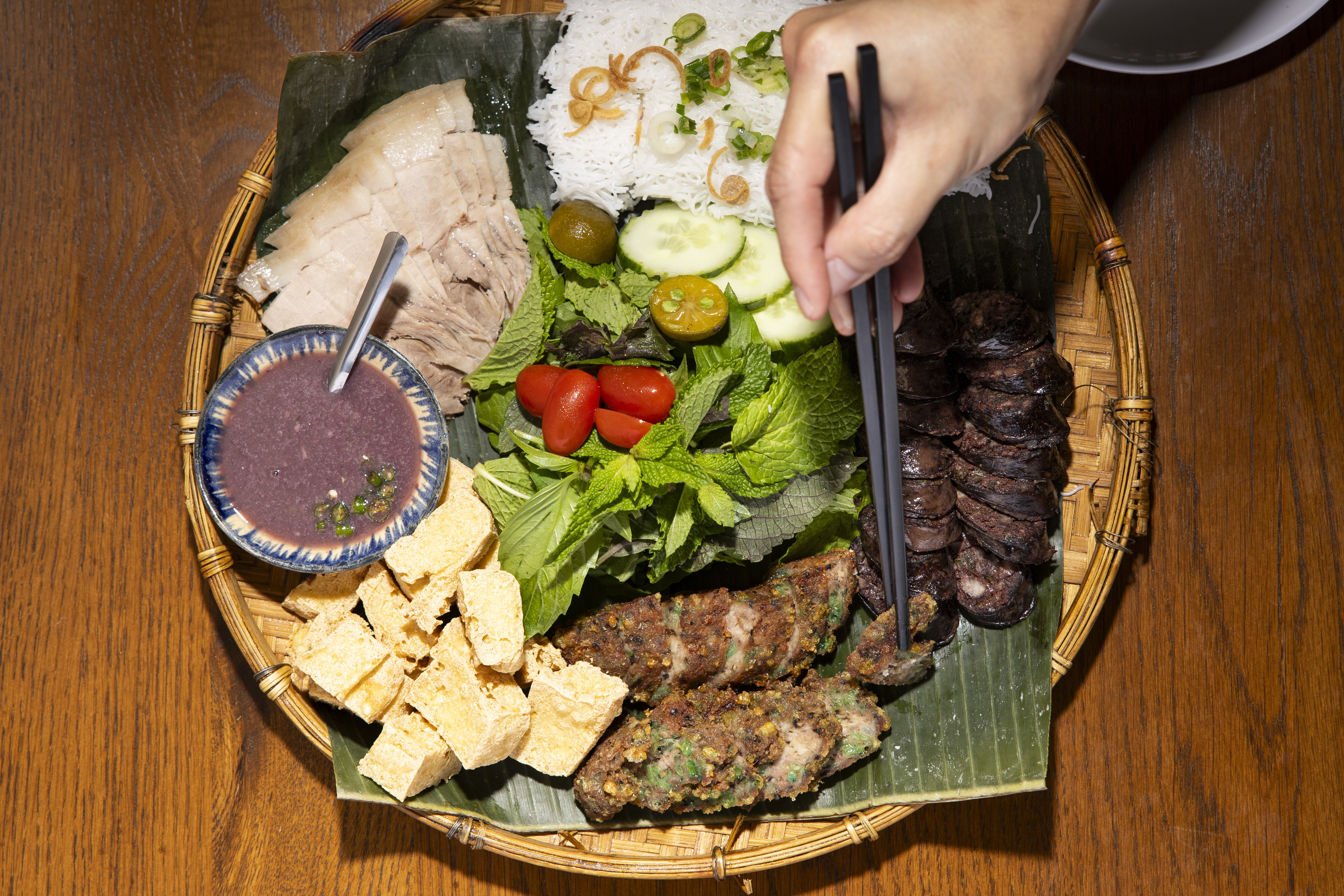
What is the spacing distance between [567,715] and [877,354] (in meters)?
1.66

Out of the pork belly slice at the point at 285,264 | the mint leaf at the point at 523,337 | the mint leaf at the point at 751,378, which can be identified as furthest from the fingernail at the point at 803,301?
the pork belly slice at the point at 285,264

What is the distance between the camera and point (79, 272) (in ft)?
12.2

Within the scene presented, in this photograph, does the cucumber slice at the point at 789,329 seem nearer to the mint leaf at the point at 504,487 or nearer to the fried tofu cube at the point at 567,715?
the mint leaf at the point at 504,487

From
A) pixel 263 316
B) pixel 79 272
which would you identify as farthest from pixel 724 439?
pixel 79 272

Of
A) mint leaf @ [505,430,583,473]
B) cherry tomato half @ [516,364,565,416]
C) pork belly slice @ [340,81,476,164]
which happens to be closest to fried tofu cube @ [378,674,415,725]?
mint leaf @ [505,430,583,473]

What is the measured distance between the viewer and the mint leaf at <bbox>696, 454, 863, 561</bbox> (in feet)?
10.7

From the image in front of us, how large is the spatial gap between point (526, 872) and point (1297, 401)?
4.00 m

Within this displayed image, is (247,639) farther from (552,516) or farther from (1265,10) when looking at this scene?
(1265,10)

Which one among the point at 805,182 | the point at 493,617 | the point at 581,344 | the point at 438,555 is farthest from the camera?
the point at 581,344

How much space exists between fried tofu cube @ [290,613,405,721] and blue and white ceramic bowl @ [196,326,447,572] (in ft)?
0.87

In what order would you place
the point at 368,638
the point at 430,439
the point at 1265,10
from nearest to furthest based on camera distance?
the point at 368,638, the point at 430,439, the point at 1265,10

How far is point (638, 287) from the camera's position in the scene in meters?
3.48

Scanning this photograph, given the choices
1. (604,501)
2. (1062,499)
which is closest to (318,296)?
(604,501)

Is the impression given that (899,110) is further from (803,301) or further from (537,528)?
(537,528)
